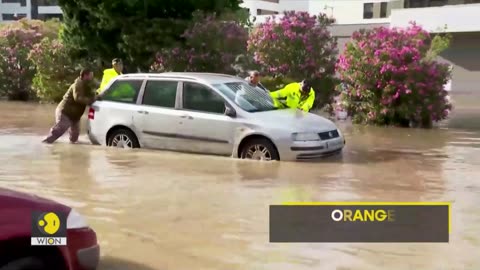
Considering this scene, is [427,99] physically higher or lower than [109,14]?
lower

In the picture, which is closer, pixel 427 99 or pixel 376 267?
pixel 376 267

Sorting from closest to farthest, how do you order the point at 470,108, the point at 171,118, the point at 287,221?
1. the point at 287,221
2. the point at 171,118
3. the point at 470,108

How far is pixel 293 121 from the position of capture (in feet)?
34.2

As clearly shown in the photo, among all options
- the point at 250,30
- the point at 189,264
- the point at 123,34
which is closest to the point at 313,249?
the point at 189,264

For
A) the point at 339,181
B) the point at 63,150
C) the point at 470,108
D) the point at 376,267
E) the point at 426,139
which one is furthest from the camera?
the point at 470,108

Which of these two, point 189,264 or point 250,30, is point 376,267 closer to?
point 189,264

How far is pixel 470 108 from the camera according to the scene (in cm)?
2530

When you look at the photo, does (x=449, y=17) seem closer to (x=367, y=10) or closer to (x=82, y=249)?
(x=367, y=10)

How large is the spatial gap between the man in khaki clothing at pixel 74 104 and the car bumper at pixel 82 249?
26.2 feet

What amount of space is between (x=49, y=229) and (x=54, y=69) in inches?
782

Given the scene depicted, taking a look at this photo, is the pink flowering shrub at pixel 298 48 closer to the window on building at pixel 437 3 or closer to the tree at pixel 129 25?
the tree at pixel 129 25

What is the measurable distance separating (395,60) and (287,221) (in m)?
10.4

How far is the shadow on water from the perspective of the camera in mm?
5449

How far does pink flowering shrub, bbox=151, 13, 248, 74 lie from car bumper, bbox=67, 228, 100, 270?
14987mm
